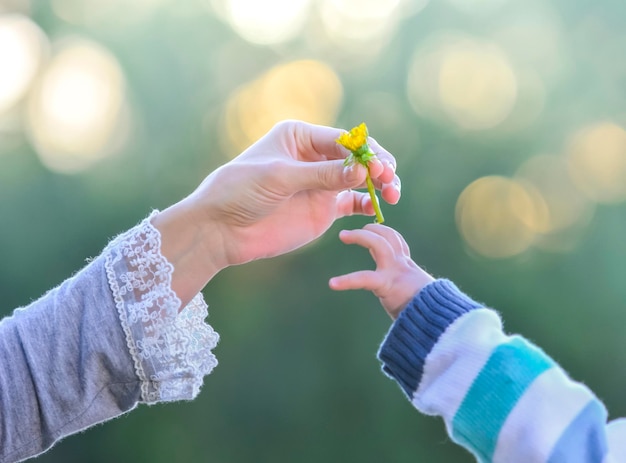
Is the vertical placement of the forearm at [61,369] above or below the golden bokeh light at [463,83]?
below

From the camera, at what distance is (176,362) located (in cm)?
82

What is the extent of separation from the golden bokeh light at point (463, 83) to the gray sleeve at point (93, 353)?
2.22 metres

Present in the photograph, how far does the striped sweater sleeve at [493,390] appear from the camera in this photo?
65 cm

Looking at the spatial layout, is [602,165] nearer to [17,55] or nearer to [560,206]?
[560,206]

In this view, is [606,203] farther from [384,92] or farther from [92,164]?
[92,164]

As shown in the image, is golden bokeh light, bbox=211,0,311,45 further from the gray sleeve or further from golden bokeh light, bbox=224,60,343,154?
the gray sleeve

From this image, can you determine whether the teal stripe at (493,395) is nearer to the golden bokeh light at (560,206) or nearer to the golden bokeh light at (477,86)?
the golden bokeh light at (560,206)

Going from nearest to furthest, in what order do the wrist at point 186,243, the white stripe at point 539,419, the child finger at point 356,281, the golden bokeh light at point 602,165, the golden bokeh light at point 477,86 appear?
the white stripe at point 539,419
the child finger at point 356,281
the wrist at point 186,243
the golden bokeh light at point 602,165
the golden bokeh light at point 477,86

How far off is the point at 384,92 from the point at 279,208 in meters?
2.09

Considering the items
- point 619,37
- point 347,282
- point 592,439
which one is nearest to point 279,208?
point 347,282

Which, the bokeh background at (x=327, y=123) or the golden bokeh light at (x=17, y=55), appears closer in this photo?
the bokeh background at (x=327, y=123)

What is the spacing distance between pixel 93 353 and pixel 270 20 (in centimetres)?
243

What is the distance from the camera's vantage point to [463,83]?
2.80m

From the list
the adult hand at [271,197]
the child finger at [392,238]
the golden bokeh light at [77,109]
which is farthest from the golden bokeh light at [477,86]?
the child finger at [392,238]
